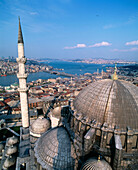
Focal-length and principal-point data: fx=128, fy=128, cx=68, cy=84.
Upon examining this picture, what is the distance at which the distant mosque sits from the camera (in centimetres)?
955

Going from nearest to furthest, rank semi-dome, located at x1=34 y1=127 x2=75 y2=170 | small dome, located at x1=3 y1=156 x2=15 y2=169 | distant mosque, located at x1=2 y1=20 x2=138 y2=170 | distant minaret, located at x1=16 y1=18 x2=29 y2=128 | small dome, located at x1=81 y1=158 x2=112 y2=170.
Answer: small dome, located at x1=81 y1=158 x2=112 y2=170
distant mosque, located at x1=2 y1=20 x2=138 y2=170
semi-dome, located at x1=34 y1=127 x2=75 y2=170
small dome, located at x1=3 y1=156 x2=15 y2=169
distant minaret, located at x1=16 y1=18 x2=29 y2=128

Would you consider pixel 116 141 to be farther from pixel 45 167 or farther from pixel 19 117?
pixel 19 117

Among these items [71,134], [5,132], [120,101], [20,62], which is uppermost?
[20,62]

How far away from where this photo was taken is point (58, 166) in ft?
35.6

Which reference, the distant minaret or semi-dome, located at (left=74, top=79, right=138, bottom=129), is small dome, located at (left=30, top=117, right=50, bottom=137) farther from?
semi-dome, located at (left=74, top=79, right=138, bottom=129)

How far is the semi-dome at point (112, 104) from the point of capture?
10180 mm

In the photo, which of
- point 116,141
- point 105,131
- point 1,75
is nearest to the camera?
point 116,141

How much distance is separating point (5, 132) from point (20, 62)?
1568 centimetres

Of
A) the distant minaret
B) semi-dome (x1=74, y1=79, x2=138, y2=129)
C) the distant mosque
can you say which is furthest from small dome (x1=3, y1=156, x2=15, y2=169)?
semi-dome (x1=74, y1=79, x2=138, y2=129)

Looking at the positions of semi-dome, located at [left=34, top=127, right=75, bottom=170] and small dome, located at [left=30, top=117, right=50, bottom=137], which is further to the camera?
small dome, located at [left=30, top=117, right=50, bottom=137]

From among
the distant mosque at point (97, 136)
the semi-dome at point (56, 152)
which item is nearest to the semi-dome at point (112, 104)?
the distant mosque at point (97, 136)

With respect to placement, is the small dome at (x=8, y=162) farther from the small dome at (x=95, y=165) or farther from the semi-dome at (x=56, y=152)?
the small dome at (x=95, y=165)

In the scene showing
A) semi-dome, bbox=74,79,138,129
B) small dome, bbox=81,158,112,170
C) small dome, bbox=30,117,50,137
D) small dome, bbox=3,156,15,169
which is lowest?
small dome, bbox=3,156,15,169

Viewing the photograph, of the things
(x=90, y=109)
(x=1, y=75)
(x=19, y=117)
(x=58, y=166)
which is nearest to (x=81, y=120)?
(x=90, y=109)
